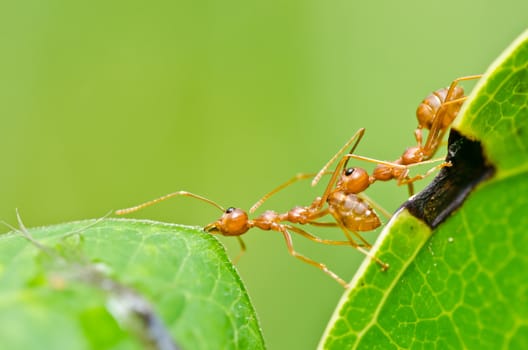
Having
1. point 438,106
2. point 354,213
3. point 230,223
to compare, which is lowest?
point 230,223

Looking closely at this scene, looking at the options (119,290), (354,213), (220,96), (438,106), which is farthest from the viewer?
(220,96)

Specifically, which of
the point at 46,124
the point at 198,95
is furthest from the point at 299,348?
the point at 46,124

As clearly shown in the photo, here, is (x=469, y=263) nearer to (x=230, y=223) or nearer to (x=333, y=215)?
(x=333, y=215)

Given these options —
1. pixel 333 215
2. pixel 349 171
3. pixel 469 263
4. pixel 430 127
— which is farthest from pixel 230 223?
pixel 469 263

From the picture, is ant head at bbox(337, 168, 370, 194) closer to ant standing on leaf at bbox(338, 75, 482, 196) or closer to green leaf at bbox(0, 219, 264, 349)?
ant standing on leaf at bbox(338, 75, 482, 196)

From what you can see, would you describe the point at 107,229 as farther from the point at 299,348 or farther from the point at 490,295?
the point at 299,348

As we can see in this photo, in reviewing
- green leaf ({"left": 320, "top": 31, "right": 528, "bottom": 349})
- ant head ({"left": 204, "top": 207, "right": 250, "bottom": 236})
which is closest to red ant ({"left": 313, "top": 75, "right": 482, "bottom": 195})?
ant head ({"left": 204, "top": 207, "right": 250, "bottom": 236})
